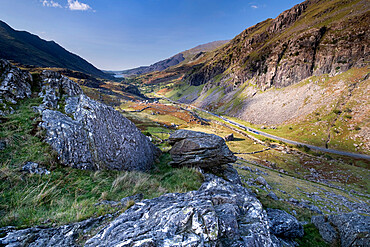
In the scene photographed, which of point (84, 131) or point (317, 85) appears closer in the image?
point (84, 131)

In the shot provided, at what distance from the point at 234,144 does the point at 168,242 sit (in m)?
64.8

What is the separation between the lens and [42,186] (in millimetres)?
6684

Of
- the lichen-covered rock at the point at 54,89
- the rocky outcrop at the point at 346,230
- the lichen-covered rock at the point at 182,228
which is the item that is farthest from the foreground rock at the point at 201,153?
the lichen-covered rock at the point at 54,89

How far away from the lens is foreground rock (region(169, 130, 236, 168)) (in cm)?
1514

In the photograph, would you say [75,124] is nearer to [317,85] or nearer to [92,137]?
[92,137]

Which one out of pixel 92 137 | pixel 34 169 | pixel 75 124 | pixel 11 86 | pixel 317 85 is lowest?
pixel 34 169

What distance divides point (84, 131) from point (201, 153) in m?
10.7

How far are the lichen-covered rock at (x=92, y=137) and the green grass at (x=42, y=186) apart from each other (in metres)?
0.66

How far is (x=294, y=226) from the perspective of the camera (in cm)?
882

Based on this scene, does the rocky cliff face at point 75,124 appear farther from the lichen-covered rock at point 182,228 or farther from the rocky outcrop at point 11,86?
the lichen-covered rock at point 182,228

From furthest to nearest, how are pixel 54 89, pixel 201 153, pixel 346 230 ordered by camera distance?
pixel 201 153, pixel 54 89, pixel 346 230

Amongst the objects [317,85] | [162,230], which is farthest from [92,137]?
[317,85]

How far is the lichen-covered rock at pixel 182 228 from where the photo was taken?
168 inches

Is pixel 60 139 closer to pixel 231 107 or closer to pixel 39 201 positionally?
pixel 39 201
